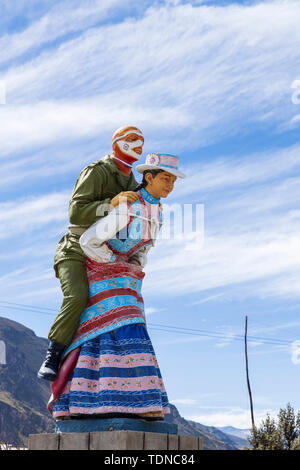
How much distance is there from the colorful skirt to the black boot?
0.21 metres

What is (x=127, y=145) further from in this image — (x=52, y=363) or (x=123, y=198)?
(x=52, y=363)

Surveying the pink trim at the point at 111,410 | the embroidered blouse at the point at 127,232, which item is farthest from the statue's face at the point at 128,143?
the pink trim at the point at 111,410

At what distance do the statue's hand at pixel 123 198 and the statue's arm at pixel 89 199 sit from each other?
3.7 inches

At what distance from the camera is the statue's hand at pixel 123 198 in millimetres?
7246

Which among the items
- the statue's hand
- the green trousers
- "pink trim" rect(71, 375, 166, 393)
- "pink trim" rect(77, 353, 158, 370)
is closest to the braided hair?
the statue's hand

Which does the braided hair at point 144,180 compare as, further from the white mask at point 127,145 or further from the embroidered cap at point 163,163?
the white mask at point 127,145

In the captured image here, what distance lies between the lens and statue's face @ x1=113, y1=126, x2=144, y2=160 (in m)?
7.75

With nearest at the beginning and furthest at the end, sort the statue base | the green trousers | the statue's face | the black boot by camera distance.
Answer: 1. the statue base
2. the black boot
3. the green trousers
4. the statue's face

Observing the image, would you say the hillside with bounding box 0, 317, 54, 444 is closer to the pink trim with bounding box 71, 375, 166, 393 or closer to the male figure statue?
the male figure statue

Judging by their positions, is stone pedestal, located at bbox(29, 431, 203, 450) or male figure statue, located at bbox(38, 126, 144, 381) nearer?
stone pedestal, located at bbox(29, 431, 203, 450)

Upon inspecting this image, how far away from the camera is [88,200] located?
7.42 m

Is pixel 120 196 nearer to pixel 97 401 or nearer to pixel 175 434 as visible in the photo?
pixel 97 401
